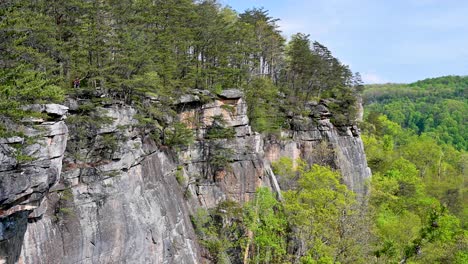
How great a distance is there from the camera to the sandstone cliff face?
590 inches

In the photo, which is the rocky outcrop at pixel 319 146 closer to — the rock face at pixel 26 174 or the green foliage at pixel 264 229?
the green foliage at pixel 264 229

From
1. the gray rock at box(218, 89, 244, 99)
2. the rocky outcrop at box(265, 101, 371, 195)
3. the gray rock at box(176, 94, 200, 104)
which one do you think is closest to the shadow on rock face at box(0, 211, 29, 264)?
the gray rock at box(176, 94, 200, 104)

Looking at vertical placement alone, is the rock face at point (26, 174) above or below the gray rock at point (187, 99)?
below

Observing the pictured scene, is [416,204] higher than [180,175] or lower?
lower

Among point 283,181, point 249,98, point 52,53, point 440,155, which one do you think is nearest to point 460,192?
point 440,155

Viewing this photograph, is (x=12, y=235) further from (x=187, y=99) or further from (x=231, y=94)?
(x=231, y=94)

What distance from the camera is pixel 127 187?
20.2m

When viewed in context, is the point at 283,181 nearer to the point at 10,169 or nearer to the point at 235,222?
the point at 235,222

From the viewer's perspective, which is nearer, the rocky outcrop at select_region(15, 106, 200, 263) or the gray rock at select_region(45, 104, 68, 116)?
the gray rock at select_region(45, 104, 68, 116)

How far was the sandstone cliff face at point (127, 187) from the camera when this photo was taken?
14977 millimetres

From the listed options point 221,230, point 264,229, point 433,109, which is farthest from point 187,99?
point 433,109

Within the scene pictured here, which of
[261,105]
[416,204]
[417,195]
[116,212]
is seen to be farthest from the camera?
[417,195]

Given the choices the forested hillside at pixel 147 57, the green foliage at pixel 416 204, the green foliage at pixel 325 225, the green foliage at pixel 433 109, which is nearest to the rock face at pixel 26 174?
the forested hillside at pixel 147 57

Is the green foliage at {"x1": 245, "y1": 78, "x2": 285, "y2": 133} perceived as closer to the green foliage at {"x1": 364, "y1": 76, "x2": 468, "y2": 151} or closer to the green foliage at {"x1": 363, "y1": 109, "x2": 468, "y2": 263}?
the green foliage at {"x1": 363, "y1": 109, "x2": 468, "y2": 263}
